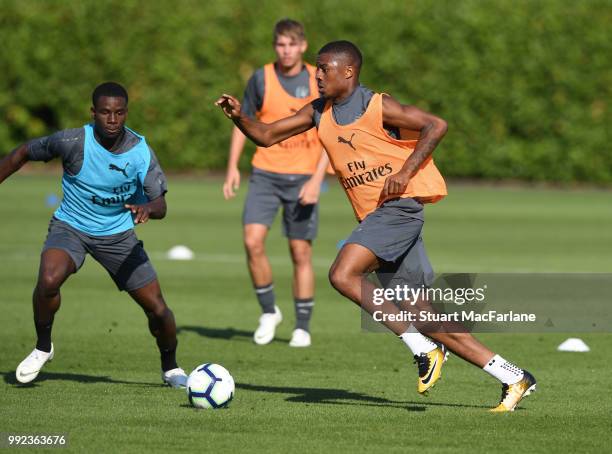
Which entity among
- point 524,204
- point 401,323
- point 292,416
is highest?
point 401,323

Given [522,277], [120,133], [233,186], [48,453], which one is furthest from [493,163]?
[48,453]

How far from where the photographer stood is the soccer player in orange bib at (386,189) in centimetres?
839

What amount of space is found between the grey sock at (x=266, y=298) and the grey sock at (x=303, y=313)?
10.7 inches

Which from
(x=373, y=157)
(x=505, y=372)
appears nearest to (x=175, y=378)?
(x=373, y=157)

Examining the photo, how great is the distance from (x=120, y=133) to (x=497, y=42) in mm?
23786

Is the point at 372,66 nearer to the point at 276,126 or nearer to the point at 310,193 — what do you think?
the point at 310,193

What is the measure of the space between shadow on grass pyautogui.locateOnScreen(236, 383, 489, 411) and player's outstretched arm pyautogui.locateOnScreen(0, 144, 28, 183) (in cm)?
217

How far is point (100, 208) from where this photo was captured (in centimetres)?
932

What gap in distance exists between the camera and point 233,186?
1261 centimetres

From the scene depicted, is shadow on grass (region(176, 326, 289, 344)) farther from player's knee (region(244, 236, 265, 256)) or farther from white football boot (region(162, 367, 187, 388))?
white football boot (region(162, 367, 187, 388))

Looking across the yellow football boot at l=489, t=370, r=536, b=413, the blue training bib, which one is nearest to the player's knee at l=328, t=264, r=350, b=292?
the yellow football boot at l=489, t=370, r=536, b=413

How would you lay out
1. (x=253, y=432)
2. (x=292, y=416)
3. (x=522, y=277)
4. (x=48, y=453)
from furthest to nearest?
(x=522, y=277), (x=292, y=416), (x=253, y=432), (x=48, y=453)

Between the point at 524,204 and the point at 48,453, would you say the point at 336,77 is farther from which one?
the point at 524,204

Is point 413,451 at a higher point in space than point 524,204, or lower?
higher
